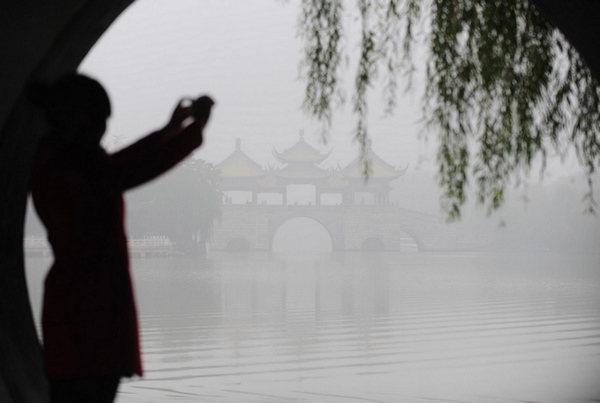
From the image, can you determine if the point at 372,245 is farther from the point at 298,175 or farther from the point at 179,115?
the point at 179,115

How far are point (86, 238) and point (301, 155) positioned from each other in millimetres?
30203

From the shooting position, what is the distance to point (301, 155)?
1221 inches

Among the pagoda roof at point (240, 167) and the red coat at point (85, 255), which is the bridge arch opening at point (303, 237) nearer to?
the pagoda roof at point (240, 167)

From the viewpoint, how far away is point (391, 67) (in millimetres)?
2740

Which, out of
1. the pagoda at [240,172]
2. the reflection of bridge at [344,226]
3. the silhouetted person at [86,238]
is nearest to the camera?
the silhouetted person at [86,238]

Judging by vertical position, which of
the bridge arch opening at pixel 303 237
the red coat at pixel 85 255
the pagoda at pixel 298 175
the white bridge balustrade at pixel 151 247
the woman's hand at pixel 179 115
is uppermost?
the pagoda at pixel 298 175

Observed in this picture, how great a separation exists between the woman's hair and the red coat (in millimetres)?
31

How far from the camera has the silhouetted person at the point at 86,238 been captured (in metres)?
0.86

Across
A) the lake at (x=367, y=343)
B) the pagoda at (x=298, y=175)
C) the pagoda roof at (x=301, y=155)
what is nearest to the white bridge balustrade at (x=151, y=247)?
the pagoda at (x=298, y=175)

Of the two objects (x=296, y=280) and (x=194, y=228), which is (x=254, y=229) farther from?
(x=296, y=280)

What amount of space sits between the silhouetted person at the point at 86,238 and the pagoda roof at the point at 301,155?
29794mm

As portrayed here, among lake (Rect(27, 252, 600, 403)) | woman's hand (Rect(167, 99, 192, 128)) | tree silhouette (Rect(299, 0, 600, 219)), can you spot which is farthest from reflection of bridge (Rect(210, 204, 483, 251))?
woman's hand (Rect(167, 99, 192, 128))

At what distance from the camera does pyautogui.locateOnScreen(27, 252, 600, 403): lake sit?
3.40 metres

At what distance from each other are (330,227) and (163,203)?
26.8 feet
